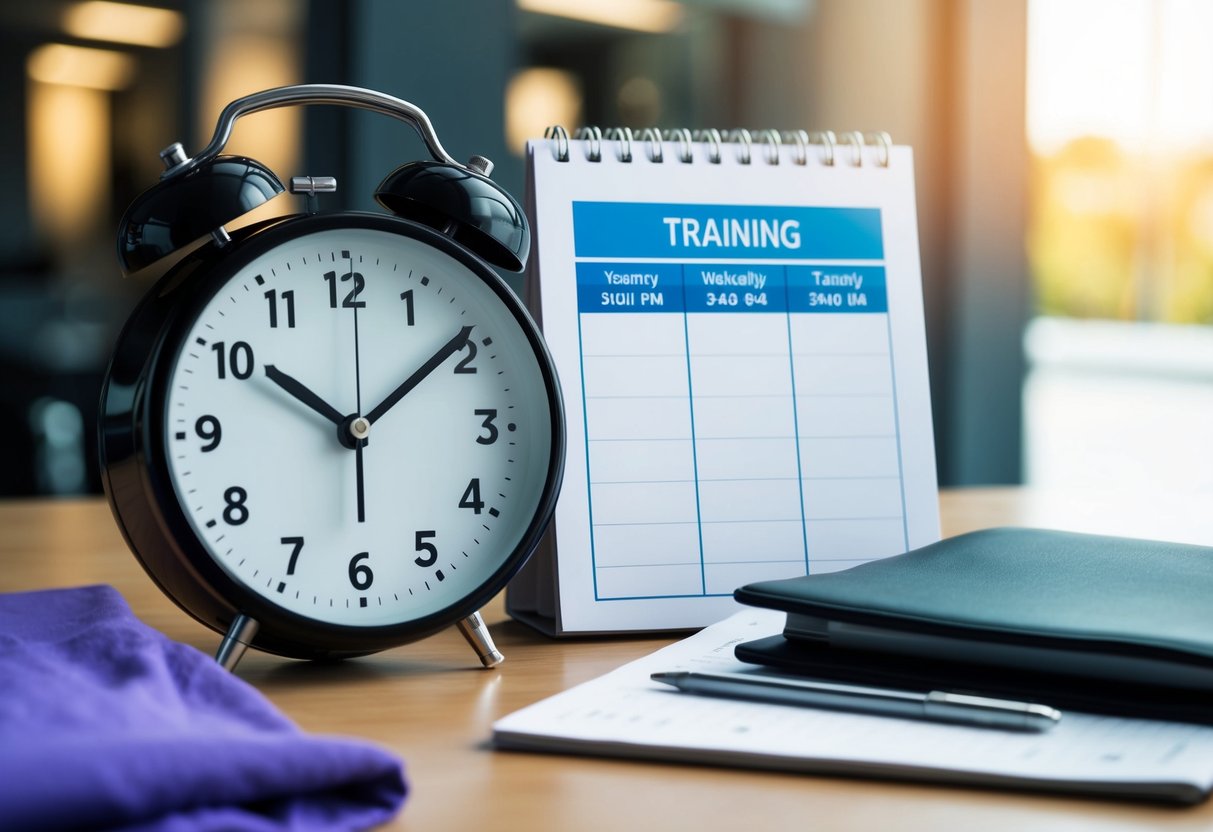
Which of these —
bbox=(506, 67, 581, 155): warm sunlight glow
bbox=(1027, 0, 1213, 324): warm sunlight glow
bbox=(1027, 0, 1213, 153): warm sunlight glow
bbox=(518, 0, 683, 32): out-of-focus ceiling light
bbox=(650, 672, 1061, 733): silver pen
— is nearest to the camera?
bbox=(650, 672, 1061, 733): silver pen

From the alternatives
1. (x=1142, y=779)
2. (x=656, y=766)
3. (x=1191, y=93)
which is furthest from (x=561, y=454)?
(x=1191, y=93)

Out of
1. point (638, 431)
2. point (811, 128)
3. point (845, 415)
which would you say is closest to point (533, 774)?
point (638, 431)

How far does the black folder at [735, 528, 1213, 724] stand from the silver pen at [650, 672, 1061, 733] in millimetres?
22

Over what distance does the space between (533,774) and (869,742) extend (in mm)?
150

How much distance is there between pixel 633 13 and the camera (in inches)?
167

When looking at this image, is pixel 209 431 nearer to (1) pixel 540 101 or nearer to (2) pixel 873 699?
(2) pixel 873 699

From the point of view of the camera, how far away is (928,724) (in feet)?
2.00

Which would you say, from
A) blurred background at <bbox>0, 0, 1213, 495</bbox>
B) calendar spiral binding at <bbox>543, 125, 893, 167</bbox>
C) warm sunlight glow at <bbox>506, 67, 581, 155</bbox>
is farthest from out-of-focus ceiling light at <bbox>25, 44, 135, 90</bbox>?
calendar spiral binding at <bbox>543, 125, 893, 167</bbox>

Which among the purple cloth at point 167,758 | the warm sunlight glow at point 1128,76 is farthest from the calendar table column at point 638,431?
the warm sunlight glow at point 1128,76

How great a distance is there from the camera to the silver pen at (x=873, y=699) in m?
0.59

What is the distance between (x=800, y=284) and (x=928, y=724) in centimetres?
45

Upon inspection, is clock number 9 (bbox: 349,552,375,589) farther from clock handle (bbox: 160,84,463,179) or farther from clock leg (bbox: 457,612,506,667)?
clock handle (bbox: 160,84,463,179)

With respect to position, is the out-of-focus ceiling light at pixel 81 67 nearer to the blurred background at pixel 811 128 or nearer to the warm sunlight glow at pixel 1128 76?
the blurred background at pixel 811 128

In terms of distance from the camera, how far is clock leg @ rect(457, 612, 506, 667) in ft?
2.55
